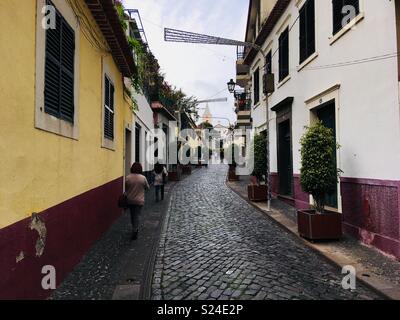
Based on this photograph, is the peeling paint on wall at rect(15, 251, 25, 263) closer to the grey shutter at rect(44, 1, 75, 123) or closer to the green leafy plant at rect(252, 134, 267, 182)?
the grey shutter at rect(44, 1, 75, 123)

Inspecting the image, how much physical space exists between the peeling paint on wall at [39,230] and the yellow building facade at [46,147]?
1cm

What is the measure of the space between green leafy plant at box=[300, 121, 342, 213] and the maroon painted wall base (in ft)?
13.6

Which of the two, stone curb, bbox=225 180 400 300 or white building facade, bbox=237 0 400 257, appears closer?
stone curb, bbox=225 180 400 300

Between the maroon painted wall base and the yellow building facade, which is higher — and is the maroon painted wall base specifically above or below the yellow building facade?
below

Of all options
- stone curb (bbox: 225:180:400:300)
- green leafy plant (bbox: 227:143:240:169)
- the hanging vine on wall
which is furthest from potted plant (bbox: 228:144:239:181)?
stone curb (bbox: 225:180:400:300)

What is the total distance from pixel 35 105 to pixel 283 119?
30.8 ft

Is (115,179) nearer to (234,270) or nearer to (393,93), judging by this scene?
(234,270)

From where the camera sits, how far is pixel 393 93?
5520mm

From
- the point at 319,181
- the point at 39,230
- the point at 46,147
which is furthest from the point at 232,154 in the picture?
the point at 39,230

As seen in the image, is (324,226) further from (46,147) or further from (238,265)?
(46,147)

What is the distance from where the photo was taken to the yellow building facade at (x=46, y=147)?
316 centimetres

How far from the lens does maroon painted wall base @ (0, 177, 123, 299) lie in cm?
313
